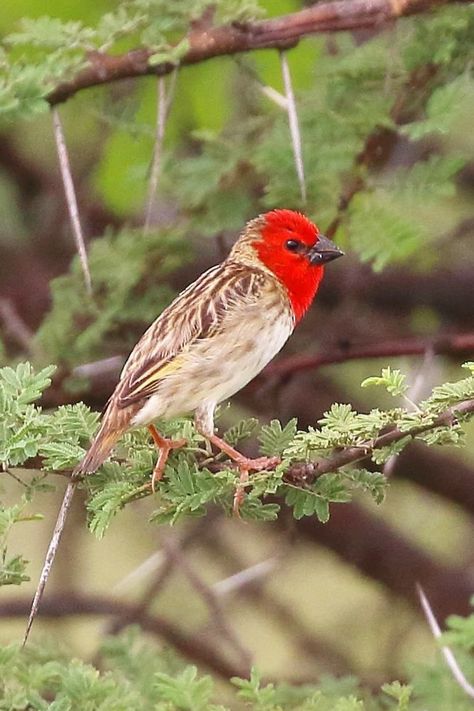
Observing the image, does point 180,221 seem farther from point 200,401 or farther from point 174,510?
point 174,510

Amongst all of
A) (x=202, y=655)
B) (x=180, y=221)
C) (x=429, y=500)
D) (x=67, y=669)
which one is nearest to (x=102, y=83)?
(x=180, y=221)

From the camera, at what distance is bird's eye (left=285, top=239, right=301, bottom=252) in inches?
187

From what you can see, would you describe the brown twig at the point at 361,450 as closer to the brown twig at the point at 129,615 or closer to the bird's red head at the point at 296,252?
the bird's red head at the point at 296,252

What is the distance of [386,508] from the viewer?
707 centimetres

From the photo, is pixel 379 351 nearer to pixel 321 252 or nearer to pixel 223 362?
pixel 321 252

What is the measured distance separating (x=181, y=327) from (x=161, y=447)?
0.66m

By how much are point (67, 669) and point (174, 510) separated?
60 cm

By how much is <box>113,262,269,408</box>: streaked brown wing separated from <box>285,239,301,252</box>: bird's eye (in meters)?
0.16

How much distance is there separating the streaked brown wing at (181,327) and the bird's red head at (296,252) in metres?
0.13

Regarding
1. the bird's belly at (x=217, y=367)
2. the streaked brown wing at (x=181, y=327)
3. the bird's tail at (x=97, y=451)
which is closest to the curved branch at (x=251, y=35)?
the streaked brown wing at (x=181, y=327)

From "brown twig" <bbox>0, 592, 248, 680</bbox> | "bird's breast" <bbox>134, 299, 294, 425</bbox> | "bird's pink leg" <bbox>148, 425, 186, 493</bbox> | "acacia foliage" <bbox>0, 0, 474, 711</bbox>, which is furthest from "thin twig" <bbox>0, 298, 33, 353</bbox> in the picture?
"bird's pink leg" <bbox>148, 425, 186, 493</bbox>

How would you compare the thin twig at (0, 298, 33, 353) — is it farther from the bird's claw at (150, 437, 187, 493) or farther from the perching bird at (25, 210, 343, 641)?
the bird's claw at (150, 437, 187, 493)

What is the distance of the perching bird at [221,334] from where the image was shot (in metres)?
3.90

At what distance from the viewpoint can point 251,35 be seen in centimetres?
421
